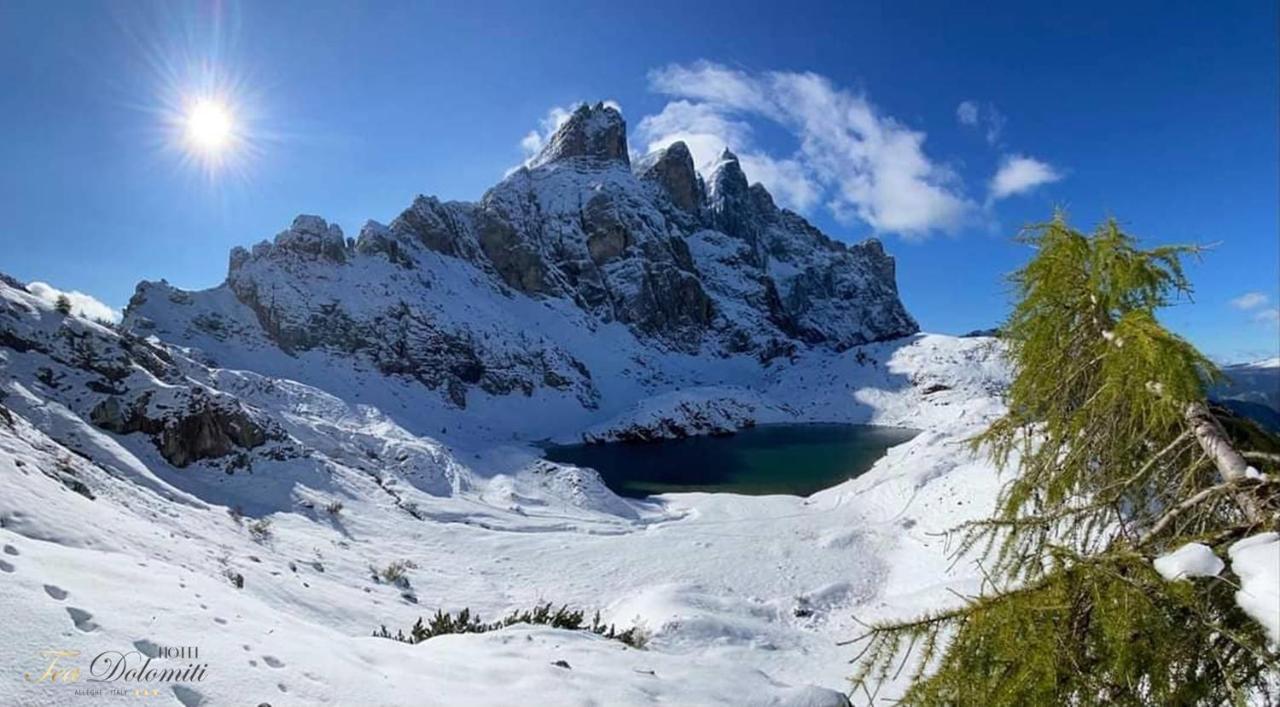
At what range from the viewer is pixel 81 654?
3.43 meters

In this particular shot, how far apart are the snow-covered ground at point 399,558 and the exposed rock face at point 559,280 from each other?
30.1 meters

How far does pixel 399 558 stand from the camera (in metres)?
14.7

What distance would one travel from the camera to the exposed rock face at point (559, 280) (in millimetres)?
61062

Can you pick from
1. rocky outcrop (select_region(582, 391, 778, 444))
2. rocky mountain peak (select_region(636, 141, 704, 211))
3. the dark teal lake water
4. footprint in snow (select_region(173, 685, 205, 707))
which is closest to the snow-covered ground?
footprint in snow (select_region(173, 685, 205, 707))

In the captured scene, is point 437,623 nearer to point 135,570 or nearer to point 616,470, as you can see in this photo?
point 135,570

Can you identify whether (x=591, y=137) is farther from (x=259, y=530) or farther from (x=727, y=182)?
(x=259, y=530)

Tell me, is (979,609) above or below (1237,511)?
below

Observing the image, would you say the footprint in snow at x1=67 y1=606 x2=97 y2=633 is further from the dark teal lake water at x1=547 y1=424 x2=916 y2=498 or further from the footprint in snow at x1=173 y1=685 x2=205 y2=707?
the dark teal lake water at x1=547 y1=424 x2=916 y2=498

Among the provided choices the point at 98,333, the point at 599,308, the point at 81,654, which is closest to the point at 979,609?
the point at 81,654

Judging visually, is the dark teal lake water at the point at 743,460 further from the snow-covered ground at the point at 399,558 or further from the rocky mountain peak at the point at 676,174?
the rocky mountain peak at the point at 676,174

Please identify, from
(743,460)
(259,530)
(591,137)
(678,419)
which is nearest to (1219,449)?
(259,530)

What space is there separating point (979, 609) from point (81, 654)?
486 centimetres

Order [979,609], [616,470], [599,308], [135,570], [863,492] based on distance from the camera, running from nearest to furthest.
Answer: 1. [979,609]
2. [135,570]
3. [863,492]
4. [616,470]
5. [599,308]

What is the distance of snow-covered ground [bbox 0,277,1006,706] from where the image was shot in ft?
14.1
